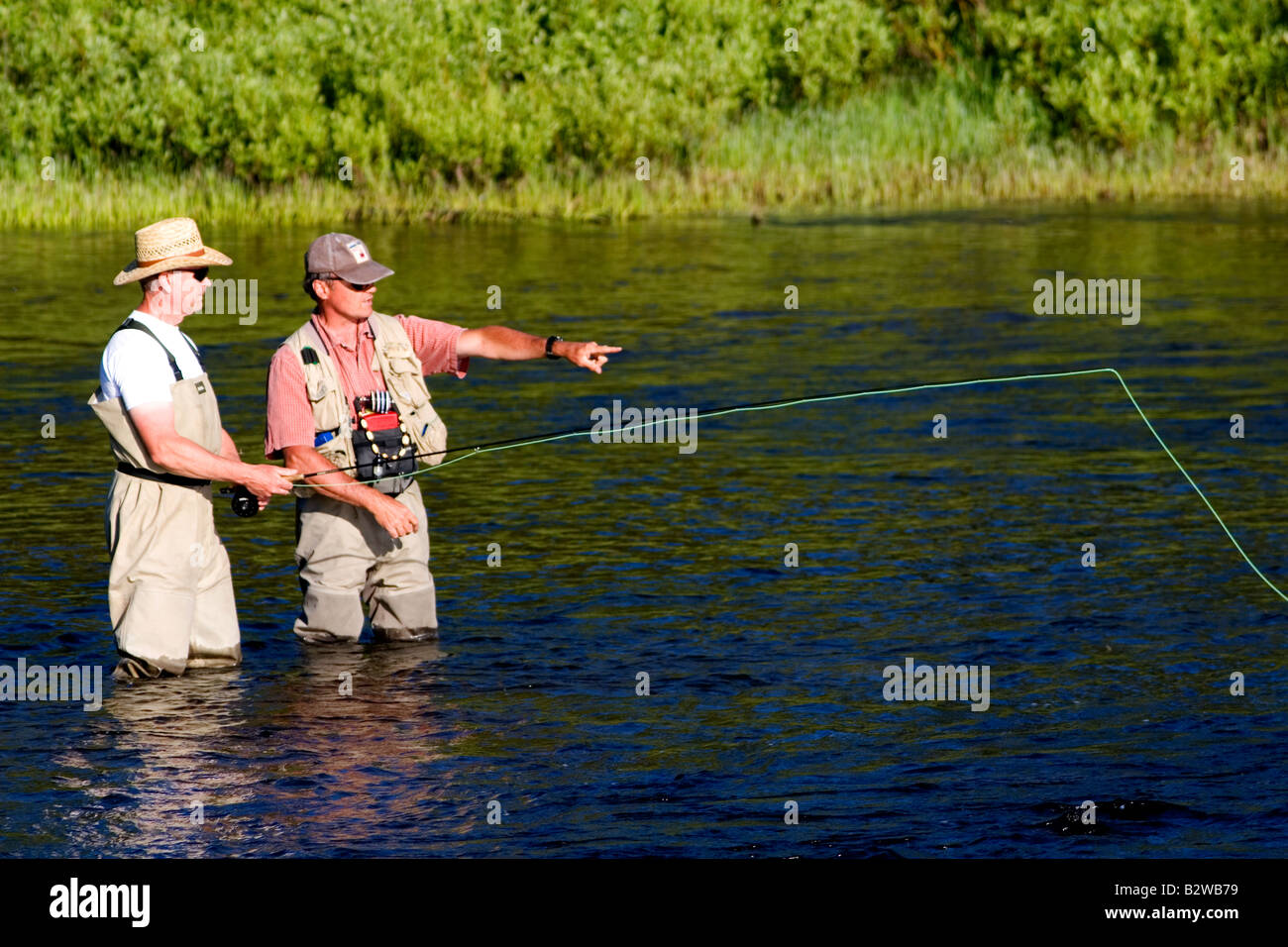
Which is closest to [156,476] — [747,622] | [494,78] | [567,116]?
[747,622]

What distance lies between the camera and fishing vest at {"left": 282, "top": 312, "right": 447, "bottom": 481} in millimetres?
8109

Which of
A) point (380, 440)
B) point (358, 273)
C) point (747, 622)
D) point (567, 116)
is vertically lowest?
point (747, 622)

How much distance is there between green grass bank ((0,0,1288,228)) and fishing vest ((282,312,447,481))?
19058 millimetres

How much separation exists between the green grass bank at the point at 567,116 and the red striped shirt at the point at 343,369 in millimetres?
18938

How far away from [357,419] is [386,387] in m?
0.18

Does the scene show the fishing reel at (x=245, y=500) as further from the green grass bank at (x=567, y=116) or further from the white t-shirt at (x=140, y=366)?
the green grass bank at (x=567, y=116)

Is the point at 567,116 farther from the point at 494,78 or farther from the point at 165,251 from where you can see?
the point at 165,251

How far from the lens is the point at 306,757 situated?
290 inches

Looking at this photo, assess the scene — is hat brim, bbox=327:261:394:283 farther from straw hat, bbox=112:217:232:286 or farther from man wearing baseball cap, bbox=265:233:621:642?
straw hat, bbox=112:217:232:286

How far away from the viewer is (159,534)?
25.4ft

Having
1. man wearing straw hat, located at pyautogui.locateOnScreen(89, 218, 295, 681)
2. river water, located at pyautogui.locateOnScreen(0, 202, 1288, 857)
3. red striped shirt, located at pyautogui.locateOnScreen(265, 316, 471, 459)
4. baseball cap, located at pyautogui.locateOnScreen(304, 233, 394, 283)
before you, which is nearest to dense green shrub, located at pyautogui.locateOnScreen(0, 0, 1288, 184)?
river water, located at pyautogui.locateOnScreen(0, 202, 1288, 857)
